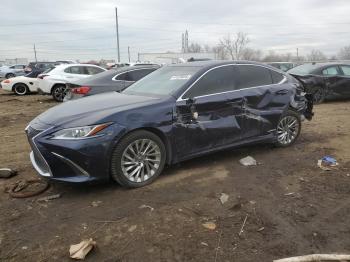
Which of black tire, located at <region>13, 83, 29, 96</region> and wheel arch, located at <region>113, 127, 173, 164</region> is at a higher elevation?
wheel arch, located at <region>113, 127, 173, 164</region>

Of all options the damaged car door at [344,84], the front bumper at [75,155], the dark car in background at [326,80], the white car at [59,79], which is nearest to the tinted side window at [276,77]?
the front bumper at [75,155]

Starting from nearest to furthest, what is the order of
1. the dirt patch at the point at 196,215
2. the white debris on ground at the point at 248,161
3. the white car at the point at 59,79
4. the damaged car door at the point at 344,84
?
the dirt patch at the point at 196,215 < the white debris on ground at the point at 248,161 < the damaged car door at the point at 344,84 < the white car at the point at 59,79

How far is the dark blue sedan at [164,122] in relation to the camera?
481cm

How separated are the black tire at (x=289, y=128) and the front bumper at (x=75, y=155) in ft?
10.7

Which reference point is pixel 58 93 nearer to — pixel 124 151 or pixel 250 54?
pixel 124 151

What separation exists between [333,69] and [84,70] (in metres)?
9.45

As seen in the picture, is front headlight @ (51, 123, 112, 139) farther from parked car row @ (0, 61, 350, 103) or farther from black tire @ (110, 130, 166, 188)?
parked car row @ (0, 61, 350, 103)

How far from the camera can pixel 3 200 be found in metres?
4.96

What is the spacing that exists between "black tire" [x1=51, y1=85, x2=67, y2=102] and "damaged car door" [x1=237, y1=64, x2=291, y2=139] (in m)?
10.9

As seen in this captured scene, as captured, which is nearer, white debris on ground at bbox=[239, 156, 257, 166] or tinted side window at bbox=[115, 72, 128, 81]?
white debris on ground at bbox=[239, 156, 257, 166]

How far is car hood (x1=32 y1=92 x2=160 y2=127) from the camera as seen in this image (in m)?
4.93

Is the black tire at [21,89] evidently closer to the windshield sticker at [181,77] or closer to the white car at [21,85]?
the white car at [21,85]

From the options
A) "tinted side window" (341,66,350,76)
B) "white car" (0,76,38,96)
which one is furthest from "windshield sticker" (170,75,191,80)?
"white car" (0,76,38,96)

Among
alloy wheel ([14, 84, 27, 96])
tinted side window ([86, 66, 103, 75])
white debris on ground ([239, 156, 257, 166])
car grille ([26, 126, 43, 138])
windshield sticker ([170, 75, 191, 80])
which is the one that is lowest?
alloy wheel ([14, 84, 27, 96])
